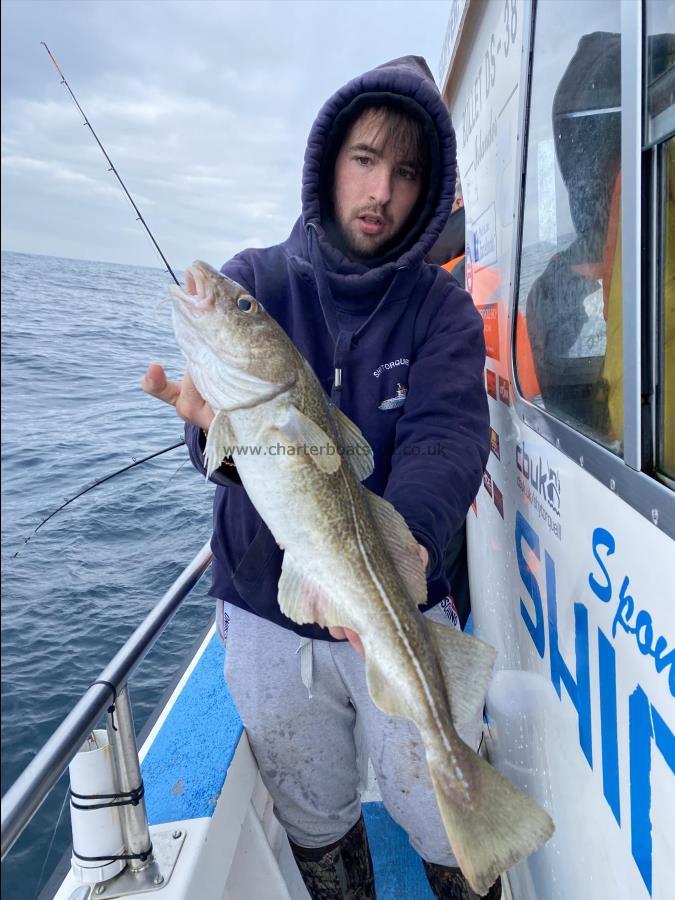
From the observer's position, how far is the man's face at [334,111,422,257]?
104 inches

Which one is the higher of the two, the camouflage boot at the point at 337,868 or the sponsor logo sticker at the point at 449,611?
the sponsor logo sticker at the point at 449,611

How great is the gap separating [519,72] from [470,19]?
1140 millimetres

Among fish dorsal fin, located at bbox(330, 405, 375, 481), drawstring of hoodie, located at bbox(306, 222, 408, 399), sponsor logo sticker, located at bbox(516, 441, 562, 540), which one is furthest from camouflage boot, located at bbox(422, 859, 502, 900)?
drawstring of hoodie, located at bbox(306, 222, 408, 399)

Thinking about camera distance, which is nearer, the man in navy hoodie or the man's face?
the man in navy hoodie

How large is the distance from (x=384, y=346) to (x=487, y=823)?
1.64 meters

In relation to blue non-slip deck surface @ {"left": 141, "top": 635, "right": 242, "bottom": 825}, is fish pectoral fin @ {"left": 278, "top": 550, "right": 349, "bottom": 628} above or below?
above

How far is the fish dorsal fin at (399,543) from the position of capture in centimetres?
204

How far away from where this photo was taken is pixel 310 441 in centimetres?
200

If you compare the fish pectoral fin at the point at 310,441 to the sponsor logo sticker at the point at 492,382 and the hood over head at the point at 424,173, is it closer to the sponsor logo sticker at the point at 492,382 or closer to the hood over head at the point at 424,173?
the hood over head at the point at 424,173

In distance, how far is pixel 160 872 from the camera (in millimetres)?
2262

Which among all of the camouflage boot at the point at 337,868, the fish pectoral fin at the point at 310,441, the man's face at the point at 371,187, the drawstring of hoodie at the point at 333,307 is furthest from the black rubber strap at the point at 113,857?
the man's face at the point at 371,187

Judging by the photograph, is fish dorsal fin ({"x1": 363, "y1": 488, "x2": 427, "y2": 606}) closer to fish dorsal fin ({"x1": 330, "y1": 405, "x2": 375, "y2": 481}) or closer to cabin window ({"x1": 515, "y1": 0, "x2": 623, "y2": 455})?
fish dorsal fin ({"x1": 330, "y1": 405, "x2": 375, "y2": 481})

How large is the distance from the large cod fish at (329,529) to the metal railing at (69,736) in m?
0.59

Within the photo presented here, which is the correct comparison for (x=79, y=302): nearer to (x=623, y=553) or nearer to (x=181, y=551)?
(x=181, y=551)
